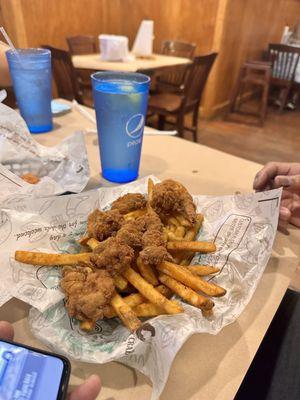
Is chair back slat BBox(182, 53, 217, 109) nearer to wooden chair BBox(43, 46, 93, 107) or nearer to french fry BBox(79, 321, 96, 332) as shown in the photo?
wooden chair BBox(43, 46, 93, 107)

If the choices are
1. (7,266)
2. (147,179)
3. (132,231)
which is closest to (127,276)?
(132,231)

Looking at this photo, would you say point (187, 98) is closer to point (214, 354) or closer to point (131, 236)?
point (131, 236)

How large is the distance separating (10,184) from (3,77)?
88 cm

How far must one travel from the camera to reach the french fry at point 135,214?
0.76 metres

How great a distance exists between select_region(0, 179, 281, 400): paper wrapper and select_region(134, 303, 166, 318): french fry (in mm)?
21

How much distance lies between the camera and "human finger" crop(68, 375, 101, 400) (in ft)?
1.56

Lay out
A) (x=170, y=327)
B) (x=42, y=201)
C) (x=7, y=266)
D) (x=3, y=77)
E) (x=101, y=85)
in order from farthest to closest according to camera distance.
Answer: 1. (x=3, y=77)
2. (x=101, y=85)
3. (x=42, y=201)
4. (x=7, y=266)
5. (x=170, y=327)

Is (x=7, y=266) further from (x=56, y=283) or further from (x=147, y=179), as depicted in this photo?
(x=147, y=179)

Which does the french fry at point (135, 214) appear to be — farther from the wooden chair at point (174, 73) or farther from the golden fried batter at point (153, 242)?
the wooden chair at point (174, 73)

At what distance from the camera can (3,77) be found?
1473 millimetres

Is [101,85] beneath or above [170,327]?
above

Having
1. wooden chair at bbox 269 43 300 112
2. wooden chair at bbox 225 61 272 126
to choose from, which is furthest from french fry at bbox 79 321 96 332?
wooden chair at bbox 269 43 300 112

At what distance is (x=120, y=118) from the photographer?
3.14ft

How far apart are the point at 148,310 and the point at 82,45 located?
13.8ft
